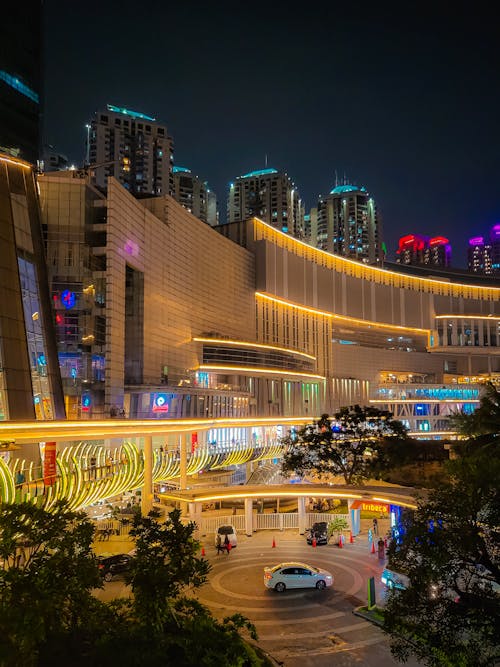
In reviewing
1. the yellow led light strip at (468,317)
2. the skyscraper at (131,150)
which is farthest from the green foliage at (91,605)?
the skyscraper at (131,150)

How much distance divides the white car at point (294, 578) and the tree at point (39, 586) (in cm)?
1314

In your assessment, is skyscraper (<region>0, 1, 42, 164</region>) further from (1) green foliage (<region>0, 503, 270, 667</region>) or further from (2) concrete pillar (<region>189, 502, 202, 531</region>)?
(1) green foliage (<region>0, 503, 270, 667</region>)

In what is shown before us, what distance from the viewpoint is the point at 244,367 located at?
64625 mm

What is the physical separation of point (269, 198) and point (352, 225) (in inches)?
1148

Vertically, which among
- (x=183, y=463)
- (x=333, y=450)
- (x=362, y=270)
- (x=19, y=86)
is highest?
(x=19, y=86)

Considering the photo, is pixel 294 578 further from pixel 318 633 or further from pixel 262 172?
pixel 262 172

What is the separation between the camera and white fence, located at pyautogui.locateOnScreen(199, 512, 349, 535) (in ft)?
112

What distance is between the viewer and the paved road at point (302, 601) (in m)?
17.8

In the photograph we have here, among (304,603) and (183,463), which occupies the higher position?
(183,463)

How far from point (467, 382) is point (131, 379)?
2740 inches

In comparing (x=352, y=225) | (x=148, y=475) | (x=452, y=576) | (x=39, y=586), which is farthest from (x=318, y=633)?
(x=352, y=225)

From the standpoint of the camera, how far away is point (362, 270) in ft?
320

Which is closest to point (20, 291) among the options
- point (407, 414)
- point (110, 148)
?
point (407, 414)

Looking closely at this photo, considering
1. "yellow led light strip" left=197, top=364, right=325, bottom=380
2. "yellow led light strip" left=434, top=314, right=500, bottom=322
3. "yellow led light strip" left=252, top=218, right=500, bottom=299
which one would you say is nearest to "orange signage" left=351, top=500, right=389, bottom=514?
"yellow led light strip" left=197, top=364, right=325, bottom=380
